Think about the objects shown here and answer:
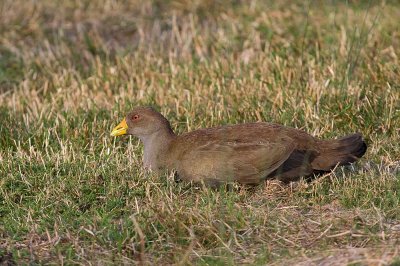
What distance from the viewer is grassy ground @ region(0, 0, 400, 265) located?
546 centimetres

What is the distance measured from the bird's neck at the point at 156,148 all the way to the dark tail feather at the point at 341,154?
1112 millimetres

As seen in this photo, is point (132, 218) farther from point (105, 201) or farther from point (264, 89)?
point (264, 89)

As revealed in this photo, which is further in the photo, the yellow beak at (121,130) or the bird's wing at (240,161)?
the yellow beak at (121,130)

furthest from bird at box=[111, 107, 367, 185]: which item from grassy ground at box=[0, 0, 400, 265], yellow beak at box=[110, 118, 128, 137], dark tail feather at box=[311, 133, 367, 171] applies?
yellow beak at box=[110, 118, 128, 137]

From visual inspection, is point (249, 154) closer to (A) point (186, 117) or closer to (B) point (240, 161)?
(B) point (240, 161)

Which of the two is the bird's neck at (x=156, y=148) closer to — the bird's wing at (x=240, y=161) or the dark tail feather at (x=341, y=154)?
the bird's wing at (x=240, y=161)

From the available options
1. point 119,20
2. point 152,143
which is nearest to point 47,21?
point 119,20

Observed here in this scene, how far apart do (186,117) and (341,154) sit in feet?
6.58

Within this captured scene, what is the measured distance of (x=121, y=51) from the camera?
34.5 feet

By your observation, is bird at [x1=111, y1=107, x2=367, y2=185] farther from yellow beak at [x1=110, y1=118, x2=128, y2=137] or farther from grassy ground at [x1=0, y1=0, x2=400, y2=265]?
yellow beak at [x1=110, y1=118, x2=128, y2=137]

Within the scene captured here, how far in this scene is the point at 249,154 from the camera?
6.38 metres

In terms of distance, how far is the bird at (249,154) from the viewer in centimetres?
636

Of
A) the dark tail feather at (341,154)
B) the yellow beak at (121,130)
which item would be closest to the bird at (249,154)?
the dark tail feather at (341,154)

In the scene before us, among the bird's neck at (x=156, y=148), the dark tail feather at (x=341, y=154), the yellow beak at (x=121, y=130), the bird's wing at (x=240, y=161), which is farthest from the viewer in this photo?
the yellow beak at (x=121, y=130)
